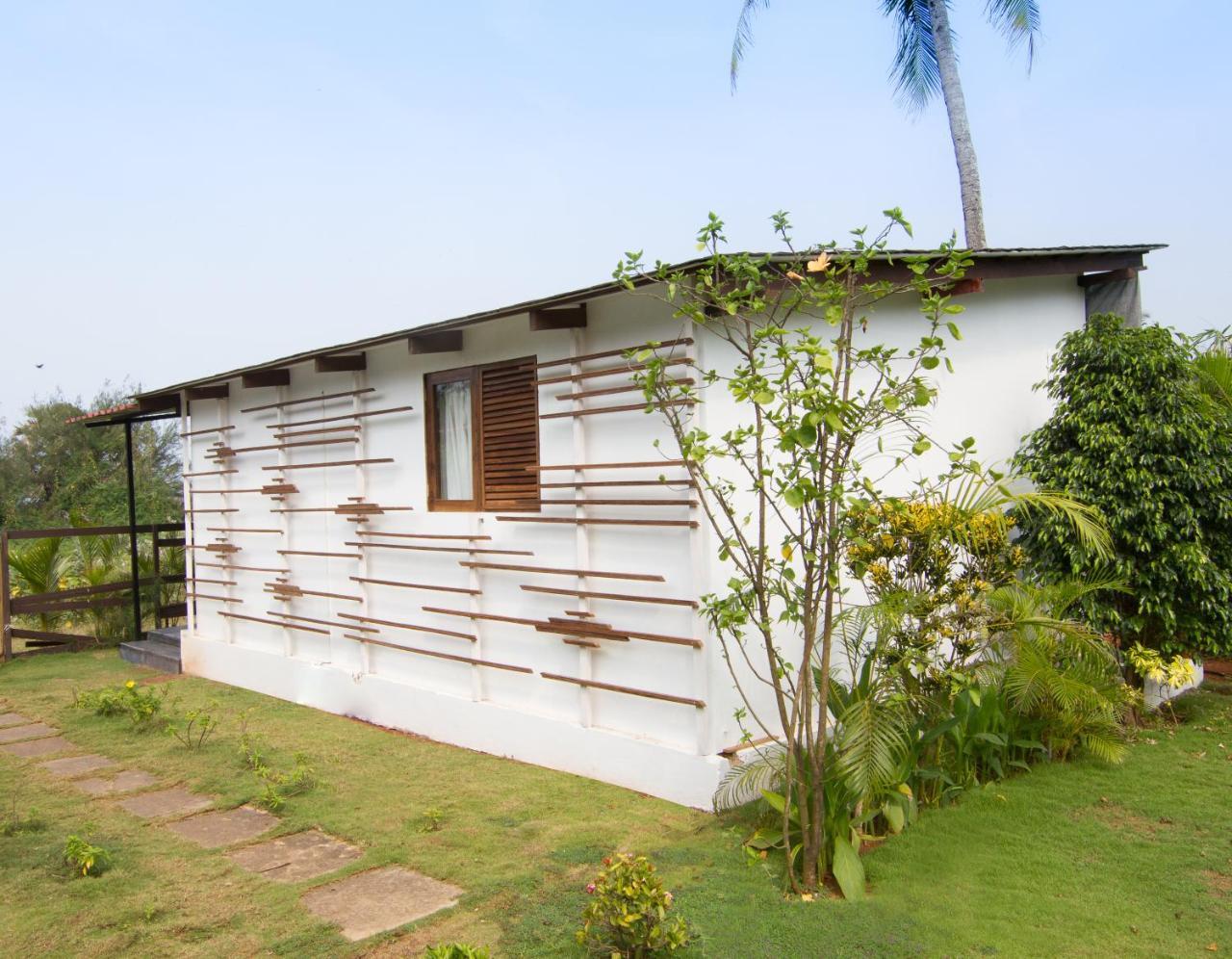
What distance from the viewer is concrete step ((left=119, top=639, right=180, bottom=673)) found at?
35.7ft

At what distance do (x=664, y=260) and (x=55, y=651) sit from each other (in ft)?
34.1

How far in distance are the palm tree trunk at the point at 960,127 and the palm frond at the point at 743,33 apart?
2.79m

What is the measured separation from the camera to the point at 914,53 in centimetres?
1661

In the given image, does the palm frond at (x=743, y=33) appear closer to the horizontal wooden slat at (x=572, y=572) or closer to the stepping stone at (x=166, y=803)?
the horizontal wooden slat at (x=572, y=572)

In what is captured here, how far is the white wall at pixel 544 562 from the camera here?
5.71 m

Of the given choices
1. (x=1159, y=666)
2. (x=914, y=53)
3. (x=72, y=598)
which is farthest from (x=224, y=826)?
(x=914, y=53)

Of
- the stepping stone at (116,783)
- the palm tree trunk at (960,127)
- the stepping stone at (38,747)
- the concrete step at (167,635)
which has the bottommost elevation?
the stepping stone at (38,747)

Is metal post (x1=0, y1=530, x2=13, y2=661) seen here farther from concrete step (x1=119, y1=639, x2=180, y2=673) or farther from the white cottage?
the white cottage

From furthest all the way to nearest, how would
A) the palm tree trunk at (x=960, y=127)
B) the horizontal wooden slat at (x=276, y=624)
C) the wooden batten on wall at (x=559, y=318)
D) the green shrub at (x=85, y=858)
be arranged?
the palm tree trunk at (x=960, y=127), the horizontal wooden slat at (x=276, y=624), the wooden batten on wall at (x=559, y=318), the green shrub at (x=85, y=858)

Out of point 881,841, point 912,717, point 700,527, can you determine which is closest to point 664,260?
point 700,527

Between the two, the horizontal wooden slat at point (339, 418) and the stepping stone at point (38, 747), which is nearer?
the stepping stone at point (38, 747)

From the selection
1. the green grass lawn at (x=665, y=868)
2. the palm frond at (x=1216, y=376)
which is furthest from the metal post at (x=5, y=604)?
the palm frond at (x=1216, y=376)

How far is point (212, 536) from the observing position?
1064 cm

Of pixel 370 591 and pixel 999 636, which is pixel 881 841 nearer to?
pixel 999 636
